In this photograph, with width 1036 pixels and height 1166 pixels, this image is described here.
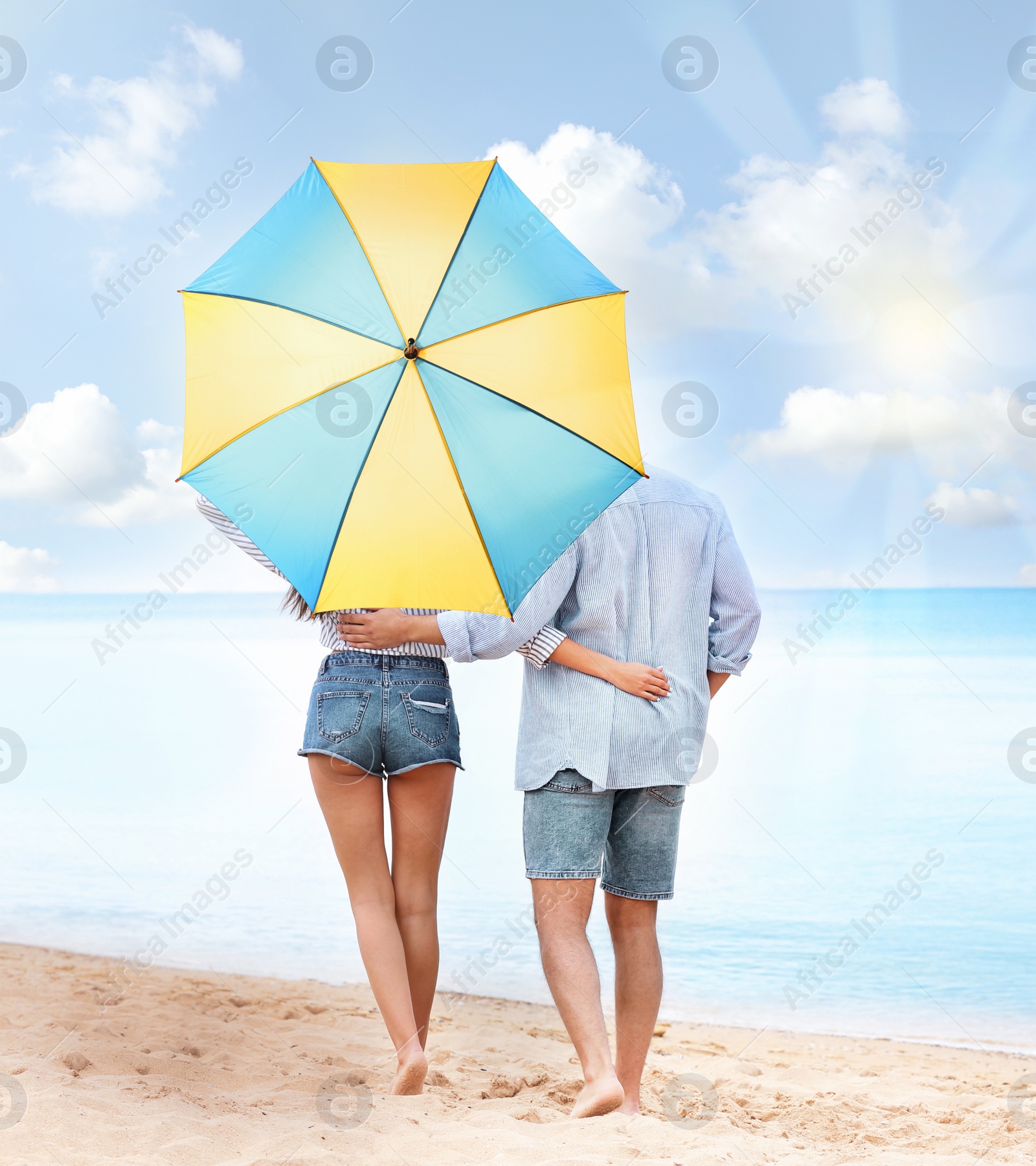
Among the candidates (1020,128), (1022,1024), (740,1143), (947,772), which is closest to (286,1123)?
(740,1143)

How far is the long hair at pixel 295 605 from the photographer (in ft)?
Result: 7.59

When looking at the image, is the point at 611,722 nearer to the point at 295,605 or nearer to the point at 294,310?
the point at 295,605

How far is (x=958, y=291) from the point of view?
13.8m

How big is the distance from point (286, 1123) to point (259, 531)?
1.32m

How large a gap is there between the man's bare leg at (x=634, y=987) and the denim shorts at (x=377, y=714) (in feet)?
1.94

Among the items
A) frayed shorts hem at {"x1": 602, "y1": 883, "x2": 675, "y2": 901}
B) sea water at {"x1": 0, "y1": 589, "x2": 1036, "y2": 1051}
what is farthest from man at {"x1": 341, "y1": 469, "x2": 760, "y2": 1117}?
sea water at {"x1": 0, "y1": 589, "x2": 1036, "y2": 1051}

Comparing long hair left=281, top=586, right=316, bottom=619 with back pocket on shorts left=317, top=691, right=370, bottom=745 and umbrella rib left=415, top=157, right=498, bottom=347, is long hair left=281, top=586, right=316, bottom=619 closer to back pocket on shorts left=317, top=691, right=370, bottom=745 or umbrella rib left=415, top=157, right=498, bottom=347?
back pocket on shorts left=317, top=691, right=370, bottom=745

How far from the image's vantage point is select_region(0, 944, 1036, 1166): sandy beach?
188 cm

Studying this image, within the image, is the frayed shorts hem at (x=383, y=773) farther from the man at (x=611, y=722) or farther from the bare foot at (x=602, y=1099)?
the bare foot at (x=602, y=1099)

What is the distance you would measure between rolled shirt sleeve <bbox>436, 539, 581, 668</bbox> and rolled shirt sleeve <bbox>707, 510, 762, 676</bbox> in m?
0.42

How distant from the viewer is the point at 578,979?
2.10m

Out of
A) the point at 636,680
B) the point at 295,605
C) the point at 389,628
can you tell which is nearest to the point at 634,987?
the point at 636,680

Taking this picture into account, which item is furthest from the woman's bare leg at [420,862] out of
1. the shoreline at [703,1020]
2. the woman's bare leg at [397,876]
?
the shoreline at [703,1020]

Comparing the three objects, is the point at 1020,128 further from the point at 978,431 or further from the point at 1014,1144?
the point at 1014,1144
